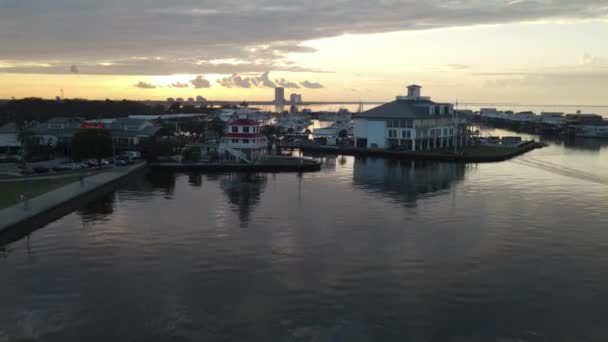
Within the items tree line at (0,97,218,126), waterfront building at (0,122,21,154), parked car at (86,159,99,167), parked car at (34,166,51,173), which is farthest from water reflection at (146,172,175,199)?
tree line at (0,97,218,126)

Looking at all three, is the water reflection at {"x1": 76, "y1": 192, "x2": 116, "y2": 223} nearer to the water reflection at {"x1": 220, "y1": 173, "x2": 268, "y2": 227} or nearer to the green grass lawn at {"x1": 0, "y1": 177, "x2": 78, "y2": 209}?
the green grass lawn at {"x1": 0, "y1": 177, "x2": 78, "y2": 209}

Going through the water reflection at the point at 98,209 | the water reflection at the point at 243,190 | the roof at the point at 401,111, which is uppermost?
the roof at the point at 401,111

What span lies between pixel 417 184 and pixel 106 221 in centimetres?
1292

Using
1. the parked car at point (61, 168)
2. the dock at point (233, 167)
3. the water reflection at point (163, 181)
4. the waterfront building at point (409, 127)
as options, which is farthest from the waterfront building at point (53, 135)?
the waterfront building at point (409, 127)

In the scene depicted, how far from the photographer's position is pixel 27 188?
60.5 ft

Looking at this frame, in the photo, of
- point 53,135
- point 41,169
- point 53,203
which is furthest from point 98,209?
point 53,135

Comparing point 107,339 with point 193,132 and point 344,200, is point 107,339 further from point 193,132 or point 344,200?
point 193,132

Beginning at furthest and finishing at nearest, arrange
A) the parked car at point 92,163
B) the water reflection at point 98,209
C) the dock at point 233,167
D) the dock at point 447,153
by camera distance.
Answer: the dock at point 447,153 < the dock at point 233,167 < the parked car at point 92,163 < the water reflection at point 98,209

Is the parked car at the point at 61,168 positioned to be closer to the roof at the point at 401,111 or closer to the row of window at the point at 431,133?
the roof at the point at 401,111

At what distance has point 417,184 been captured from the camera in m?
22.6

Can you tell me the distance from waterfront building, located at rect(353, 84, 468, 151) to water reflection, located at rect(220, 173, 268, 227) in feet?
44.5

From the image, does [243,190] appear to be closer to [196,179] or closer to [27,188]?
[196,179]

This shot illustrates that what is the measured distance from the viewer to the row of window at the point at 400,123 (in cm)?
3544

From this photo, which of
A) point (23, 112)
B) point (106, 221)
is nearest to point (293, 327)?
point (106, 221)
